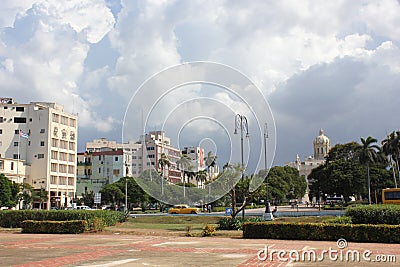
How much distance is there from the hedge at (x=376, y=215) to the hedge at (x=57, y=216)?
51.4 ft

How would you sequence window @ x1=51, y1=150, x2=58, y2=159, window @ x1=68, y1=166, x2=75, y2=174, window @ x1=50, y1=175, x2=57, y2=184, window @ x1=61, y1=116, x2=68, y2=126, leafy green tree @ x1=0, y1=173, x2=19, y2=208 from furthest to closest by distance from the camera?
window @ x1=68, y1=166, x2=75, y2=174 < window @ x1=61, y1=116, x2=68, y2=126 < window @ x1=51, y1=150, x2=58, y2=159 < window @ x1=50, y1=175, x2=57, y2=184 < leafy green tree @ x1=0, y1=173, x2=19, y2=208

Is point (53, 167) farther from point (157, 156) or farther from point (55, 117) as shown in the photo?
point (157, 156)

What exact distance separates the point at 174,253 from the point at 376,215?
11.1 meters

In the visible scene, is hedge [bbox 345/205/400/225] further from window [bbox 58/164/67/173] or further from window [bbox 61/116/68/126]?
window [bbox 61/116/68/126]

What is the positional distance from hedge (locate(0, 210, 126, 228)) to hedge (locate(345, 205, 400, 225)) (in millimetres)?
15670

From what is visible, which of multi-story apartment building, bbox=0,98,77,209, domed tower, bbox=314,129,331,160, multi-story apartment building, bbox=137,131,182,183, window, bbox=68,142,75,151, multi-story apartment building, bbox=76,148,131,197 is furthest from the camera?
domed tower, bbox=314,129,331,160

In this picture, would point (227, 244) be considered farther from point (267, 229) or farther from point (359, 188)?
point (359, 188)

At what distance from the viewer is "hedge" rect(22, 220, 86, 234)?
2709 cm

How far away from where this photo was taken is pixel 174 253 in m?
16.8

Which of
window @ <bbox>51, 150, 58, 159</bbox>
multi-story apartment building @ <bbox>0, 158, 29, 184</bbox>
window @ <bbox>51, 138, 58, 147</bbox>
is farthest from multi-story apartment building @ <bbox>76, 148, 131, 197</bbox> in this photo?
multi-story apartment building @ <bbox>0, 158, 29, 184</bbox>

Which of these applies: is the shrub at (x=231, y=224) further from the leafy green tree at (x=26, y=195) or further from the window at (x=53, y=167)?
the window at (x=53, y=167)

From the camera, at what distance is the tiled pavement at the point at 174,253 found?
1420 cm

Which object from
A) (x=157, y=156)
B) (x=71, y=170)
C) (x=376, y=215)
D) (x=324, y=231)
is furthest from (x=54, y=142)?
(x=376, y=215)

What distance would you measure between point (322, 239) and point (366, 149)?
55.6m
